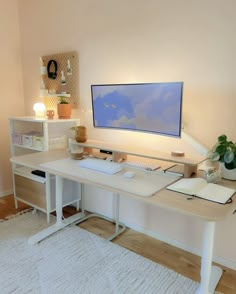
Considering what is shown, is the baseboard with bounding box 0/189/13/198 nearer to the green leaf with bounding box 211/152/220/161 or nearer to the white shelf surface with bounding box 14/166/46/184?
the white shelf surface with bounding box 14/166/46/184

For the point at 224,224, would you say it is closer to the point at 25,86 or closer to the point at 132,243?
the point at 132,243

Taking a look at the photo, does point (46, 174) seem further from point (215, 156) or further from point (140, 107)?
point (215, 156)

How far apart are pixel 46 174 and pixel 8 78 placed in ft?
4.73

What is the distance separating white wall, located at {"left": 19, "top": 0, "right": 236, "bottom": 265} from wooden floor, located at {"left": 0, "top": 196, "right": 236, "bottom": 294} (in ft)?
0.31

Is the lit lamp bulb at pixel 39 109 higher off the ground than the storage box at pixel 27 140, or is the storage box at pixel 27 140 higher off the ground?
the lit lamp bulb at pixel 39 109

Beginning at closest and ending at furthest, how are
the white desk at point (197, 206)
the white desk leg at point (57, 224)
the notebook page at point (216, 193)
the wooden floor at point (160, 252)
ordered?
the white desk at point (197, 206), the notebook page at point (216, 193), the wooden floor at point (160, 252), the white desk leg at point (57, 224)

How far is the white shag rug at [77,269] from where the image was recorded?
1652 millimetres

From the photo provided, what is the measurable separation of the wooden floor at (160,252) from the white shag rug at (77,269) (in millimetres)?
89

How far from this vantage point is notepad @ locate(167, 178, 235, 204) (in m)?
1.34

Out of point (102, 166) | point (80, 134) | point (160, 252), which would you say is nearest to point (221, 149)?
point (102, 166)

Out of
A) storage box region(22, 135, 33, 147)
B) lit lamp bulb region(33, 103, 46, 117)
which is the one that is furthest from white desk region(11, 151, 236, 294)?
lit lamp bulb region(33, 103, 46, 117)

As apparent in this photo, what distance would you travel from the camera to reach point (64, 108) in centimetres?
250

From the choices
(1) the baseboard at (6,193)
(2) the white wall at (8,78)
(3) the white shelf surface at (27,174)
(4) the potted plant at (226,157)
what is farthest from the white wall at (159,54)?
(1) the baseboard at (6,193)

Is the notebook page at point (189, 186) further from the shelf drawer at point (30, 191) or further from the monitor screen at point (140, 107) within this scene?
the shelf drawer at point (30, 191)
